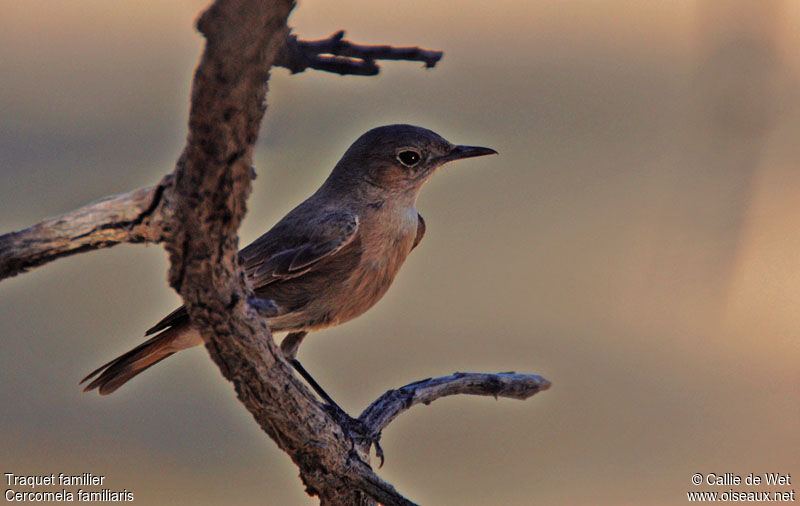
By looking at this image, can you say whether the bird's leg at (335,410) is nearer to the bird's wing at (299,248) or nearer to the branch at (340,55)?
the bird's wing at (299,248)

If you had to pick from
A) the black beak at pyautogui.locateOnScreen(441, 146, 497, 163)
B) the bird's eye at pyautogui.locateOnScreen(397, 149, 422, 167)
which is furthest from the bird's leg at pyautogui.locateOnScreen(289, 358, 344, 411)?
the black beak at pyautogui.locateOnScreen(441, 146, 497, 163)

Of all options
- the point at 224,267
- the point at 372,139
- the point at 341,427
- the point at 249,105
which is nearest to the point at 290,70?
the point at 249,105

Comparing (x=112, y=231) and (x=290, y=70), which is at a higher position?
(x=290, y=70)

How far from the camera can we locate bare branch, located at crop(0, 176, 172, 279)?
2967 millimetres

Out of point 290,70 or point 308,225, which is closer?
point 290,70

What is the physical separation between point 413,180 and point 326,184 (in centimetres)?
61

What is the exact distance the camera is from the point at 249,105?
8.34 ft

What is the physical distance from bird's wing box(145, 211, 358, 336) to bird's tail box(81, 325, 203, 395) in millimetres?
582

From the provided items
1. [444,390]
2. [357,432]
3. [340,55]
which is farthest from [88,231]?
[444,390]

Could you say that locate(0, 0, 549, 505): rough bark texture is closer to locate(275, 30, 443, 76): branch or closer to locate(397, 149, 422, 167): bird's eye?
locate(275, 30, 443, 76): branch

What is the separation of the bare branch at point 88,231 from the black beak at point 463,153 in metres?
2.87

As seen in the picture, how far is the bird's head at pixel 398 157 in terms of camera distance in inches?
219

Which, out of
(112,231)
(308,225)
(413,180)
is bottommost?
(112,231)

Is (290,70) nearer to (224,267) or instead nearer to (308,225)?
(224,267)
